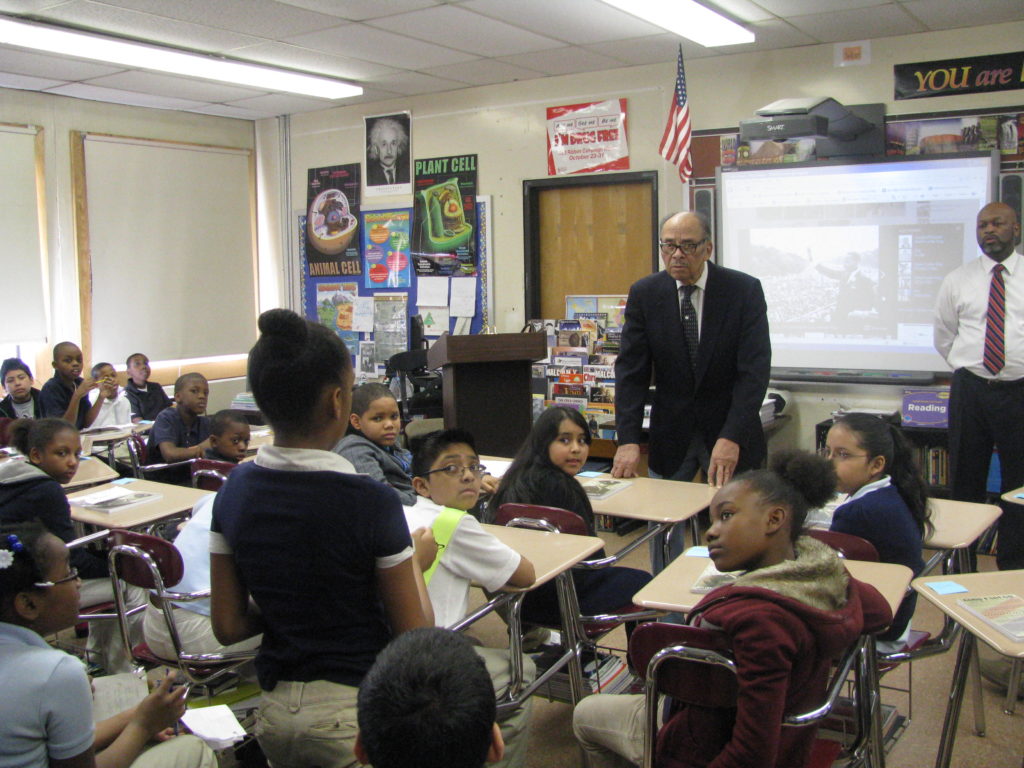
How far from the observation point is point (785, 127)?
17.0 feet

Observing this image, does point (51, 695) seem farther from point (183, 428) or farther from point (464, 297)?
point (464, 297)

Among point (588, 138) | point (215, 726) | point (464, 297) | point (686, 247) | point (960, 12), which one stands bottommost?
point (215, 726)

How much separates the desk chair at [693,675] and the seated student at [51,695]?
89 cm

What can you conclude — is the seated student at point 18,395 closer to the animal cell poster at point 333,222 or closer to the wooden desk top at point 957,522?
the animal cell poster at point 333,222

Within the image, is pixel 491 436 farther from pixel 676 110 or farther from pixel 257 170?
pixel 257 170

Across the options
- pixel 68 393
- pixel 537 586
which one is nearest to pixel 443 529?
pixel 537 586

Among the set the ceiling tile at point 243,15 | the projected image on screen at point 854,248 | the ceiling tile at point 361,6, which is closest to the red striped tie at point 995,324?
the projected image on screen at point 854,248

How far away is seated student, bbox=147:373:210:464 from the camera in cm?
470

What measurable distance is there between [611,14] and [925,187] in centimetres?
198

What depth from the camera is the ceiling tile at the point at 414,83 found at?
645cm

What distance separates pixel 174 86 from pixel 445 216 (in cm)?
215

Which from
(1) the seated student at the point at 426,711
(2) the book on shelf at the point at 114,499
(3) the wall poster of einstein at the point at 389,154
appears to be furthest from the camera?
(3) the wall poster of einstein at the point at 389,154

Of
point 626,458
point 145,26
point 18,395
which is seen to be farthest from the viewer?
point 18,395

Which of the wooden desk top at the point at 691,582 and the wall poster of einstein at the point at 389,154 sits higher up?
the wall poster of einstein at the point at 389,154
